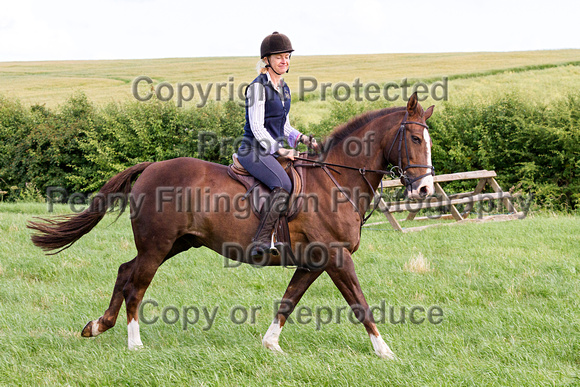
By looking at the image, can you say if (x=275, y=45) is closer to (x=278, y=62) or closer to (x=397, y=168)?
(x=278, y=62)

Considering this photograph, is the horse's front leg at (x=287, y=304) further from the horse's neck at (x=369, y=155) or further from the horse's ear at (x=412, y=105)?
the horse's ear at (x=412, y=105)

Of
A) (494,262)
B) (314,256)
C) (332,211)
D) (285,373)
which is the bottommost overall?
(494,262)

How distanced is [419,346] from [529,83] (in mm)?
32633

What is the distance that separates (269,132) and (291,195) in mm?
757

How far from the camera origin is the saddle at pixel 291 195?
16.7 ft

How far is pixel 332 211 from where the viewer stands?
507cm

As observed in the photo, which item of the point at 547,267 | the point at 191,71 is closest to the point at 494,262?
the point at 547,267

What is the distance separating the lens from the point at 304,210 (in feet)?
16.7

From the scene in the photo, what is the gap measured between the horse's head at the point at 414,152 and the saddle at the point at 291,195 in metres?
1.00

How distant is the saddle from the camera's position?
16.7ft

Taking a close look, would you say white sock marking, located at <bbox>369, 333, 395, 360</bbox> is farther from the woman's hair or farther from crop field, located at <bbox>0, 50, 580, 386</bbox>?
the woman's hair

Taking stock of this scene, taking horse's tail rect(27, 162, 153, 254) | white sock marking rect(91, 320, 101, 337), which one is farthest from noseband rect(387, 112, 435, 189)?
white sock marking rect(91, 320, 101, 337)

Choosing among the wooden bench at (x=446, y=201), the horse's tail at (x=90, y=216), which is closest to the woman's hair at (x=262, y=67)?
the horse's tail at (x=90, y=216)

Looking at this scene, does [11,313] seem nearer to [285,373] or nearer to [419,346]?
[285,373]
